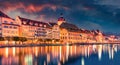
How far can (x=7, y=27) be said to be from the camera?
173ft

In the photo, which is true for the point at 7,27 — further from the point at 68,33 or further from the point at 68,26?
the point at 68,26

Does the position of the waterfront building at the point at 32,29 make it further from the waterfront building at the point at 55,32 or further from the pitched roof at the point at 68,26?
the pitched roof at the point at 68,26

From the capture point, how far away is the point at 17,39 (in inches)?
1916

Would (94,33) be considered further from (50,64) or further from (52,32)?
(50,64)

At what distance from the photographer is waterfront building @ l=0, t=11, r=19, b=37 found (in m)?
51.6

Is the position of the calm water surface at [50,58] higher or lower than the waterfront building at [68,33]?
lower

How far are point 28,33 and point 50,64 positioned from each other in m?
39.4

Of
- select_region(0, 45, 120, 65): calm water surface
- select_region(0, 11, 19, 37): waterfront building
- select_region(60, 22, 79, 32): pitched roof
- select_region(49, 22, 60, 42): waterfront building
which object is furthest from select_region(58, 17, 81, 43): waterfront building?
select_region(0, 45, 120, 65): calm water surface

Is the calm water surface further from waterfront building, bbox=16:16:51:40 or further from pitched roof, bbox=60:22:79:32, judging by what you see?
pitched roof, bbox=60:22:79:32

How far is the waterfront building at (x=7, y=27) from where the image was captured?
5161cm

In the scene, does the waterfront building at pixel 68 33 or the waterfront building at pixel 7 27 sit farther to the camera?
the waterfront building at pixel 68 33

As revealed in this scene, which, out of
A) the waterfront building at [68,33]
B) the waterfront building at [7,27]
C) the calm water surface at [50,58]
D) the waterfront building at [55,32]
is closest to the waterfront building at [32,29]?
the waterfront building at [55,32]

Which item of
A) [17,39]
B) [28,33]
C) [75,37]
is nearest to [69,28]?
[75,37]

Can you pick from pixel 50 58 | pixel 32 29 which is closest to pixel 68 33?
pixel 32 29
